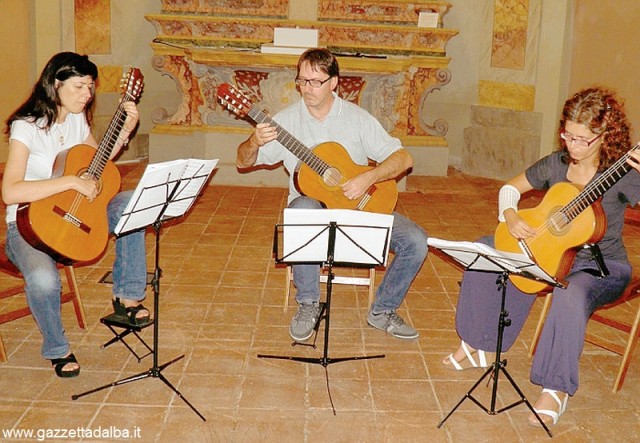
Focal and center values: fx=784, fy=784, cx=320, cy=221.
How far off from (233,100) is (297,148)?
0.43m

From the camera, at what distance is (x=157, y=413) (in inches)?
135

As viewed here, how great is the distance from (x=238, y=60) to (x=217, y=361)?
436cm

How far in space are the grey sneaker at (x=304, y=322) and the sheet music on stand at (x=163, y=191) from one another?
3.43ft

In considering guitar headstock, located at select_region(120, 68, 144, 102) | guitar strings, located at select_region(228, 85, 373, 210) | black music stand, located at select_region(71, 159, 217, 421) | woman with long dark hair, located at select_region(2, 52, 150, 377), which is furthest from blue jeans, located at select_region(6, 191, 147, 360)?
guitar strings, located at select_region(228, 85, 373, 210)

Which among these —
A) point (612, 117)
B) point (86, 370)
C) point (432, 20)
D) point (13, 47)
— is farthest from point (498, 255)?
point (13, 47)

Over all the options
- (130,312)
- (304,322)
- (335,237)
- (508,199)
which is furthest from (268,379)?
(508,199)

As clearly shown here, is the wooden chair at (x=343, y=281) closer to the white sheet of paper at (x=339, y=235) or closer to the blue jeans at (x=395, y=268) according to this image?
the blue jeans at (x=395, y=268)

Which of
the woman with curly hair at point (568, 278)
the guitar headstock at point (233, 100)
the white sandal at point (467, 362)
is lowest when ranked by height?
the white sandal at point (467, 362)

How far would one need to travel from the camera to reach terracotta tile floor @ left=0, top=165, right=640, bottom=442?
3.37 metres

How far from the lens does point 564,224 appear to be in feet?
11.8

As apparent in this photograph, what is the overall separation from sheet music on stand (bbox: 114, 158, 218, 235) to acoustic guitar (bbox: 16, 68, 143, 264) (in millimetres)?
427

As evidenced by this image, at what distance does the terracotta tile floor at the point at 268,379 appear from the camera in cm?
337

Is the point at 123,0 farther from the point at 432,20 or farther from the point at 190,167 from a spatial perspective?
the point at 190,167

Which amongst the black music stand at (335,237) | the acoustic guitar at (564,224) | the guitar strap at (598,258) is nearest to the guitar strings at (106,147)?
the black music stand at (335,237)
